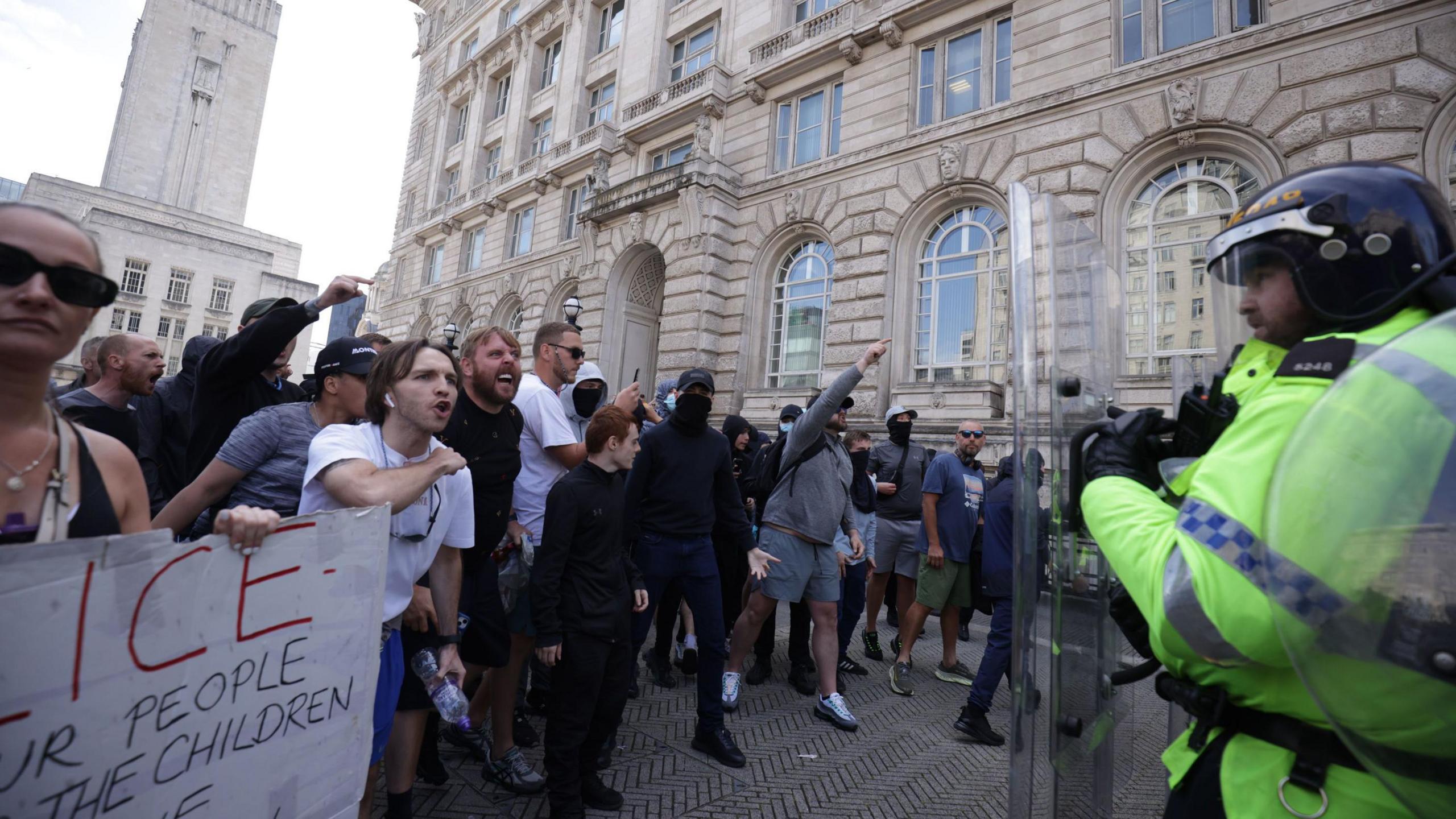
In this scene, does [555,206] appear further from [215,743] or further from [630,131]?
[215,743]

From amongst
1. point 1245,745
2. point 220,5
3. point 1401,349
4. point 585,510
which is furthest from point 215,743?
point 220,5

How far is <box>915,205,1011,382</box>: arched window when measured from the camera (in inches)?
443

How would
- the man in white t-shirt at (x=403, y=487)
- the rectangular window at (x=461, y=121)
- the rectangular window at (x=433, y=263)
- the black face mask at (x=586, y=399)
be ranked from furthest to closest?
the rectangular window at (x=461, y=121) → the rectangular window at (x=433, y=263) → the black face mask at (x=586, y=399) → the man in white t-shirt at (x=403, y=487)

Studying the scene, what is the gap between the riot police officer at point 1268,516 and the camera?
873 millimetres

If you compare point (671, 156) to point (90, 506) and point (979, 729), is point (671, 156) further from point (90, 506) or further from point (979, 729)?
point (90, 506)

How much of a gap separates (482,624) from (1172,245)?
1086 cm

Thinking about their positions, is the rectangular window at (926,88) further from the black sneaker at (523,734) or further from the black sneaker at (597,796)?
the black sneaker at (597,796)

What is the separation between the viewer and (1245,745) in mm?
1180

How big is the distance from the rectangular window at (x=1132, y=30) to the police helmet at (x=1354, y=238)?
1138cm

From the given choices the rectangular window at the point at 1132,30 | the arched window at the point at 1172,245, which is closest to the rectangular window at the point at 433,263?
the rectangular window at the point at 1132,30

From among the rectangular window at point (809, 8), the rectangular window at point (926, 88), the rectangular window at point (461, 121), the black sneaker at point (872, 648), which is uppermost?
the rectangular window at point (461, 121)

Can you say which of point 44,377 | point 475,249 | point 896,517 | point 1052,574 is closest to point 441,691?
point 44,377

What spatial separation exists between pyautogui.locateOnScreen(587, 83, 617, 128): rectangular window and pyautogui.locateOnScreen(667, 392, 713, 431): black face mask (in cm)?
1793

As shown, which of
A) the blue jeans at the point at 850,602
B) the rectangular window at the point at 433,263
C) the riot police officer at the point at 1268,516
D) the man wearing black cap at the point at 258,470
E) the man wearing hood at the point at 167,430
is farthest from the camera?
the rectangular window at the point at 433,263
